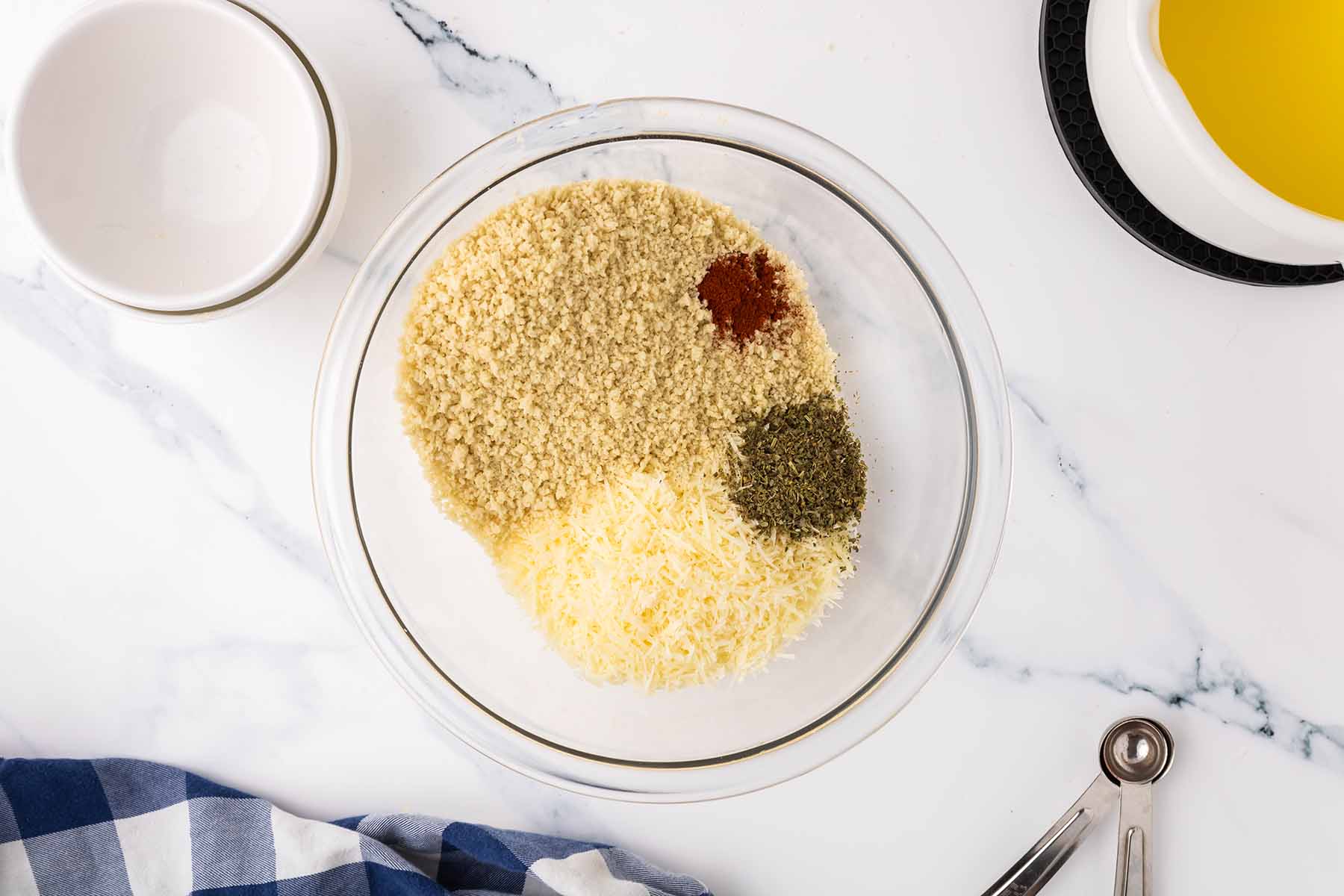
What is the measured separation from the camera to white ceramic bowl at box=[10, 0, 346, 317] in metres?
1.03

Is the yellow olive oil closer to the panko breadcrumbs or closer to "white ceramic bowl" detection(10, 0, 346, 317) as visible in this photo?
the panko breadcrumbs

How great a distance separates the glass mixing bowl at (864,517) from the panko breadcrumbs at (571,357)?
0.10 metres

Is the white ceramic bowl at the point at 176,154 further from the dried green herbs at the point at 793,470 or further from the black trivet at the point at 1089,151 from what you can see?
the black trivet at the point at 1089,151

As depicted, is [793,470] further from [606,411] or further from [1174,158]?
[1174,158]

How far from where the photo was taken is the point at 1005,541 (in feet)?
3.80

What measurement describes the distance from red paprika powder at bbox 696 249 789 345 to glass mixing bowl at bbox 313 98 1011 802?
0.40ft

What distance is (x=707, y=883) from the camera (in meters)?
1.20

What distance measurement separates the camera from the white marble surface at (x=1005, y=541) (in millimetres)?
1123

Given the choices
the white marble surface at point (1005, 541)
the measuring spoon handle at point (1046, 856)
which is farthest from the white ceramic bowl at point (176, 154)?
the measuring spoon handle at point (1046, 856)

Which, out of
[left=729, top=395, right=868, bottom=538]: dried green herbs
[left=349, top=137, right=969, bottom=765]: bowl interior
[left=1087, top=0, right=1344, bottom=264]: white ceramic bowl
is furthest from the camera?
[left=349, top=137, right=969, bottom=765]: bowl interior

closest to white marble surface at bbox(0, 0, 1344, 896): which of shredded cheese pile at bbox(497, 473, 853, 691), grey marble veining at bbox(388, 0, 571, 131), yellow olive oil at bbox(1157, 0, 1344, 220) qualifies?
grey marble veining at bbox(388, 0, 571, 131)

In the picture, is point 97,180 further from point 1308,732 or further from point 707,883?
point 1308,732

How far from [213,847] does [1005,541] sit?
3.56 feet

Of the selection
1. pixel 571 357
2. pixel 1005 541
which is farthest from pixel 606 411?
pixel 1005 541
